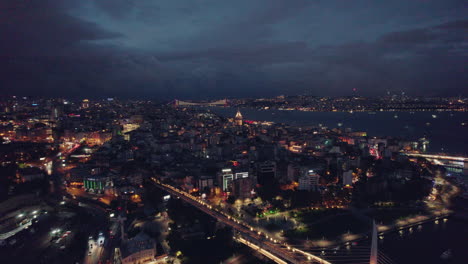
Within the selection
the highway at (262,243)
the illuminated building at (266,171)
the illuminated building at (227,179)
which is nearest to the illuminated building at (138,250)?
the highway at (262,243)

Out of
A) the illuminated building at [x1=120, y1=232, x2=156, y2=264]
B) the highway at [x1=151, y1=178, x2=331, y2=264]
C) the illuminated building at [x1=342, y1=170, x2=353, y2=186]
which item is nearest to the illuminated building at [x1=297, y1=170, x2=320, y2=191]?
the illuminated building at [x1=342, y1=170, x2=353, y2=186]

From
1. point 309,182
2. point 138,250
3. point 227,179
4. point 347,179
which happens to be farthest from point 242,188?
point 138,250

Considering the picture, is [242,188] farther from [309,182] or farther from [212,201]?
[309,182]

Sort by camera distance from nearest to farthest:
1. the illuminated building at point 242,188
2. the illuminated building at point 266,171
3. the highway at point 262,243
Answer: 1. the highway at point 262,243
2. the illuminated building at point 242,188
3. the illuminated building at point 266,171

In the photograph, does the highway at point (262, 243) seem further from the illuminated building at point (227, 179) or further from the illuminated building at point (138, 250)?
the illuminated building at point (138, 250)

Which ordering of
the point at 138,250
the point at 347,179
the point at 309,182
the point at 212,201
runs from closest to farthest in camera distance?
the point at 138,250, the point at 212,201, the point at 309,182, the point at 347,179

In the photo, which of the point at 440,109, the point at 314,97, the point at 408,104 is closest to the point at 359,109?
the point at 408,104

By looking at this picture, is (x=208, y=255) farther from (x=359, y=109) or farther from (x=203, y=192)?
(x=359, y=109)
